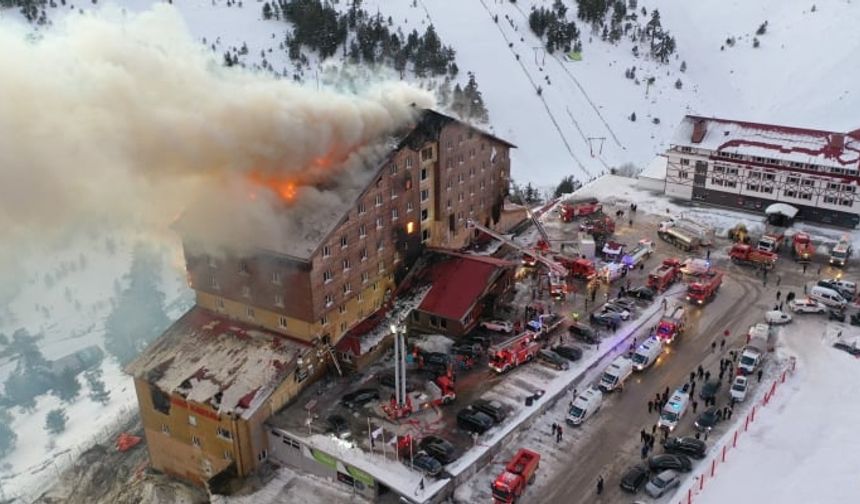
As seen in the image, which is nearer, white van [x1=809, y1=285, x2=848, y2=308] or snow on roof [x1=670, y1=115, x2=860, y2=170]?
white van [x1=809, y1=285, x2=848, y2=308]

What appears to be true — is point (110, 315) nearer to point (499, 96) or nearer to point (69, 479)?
point (69, 479)

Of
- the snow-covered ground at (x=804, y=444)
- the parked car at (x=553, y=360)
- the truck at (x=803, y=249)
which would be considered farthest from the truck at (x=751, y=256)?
the parked car at (x=553, y=360)

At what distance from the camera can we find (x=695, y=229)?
214 ft

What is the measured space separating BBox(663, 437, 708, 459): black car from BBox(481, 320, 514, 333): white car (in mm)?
13103

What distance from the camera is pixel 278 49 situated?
415ft

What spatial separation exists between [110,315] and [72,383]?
40.2 ft

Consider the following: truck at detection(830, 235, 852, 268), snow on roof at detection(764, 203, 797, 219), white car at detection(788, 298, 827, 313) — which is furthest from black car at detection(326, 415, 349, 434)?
snow on roof at detection(764, 203, 797, 219)

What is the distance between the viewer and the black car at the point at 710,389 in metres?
43.5

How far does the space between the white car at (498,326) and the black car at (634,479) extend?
13843mm

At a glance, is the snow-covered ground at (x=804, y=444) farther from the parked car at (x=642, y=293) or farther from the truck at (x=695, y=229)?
the truck at (x=695, y=229)

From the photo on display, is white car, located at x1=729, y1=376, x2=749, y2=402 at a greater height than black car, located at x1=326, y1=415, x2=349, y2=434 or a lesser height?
greater

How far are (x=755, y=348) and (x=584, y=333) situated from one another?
10345mm

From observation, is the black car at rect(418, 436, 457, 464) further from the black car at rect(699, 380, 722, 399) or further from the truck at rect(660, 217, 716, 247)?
the truck at rect(660, 217, 716, 247)

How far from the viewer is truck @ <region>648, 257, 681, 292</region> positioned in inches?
2208
